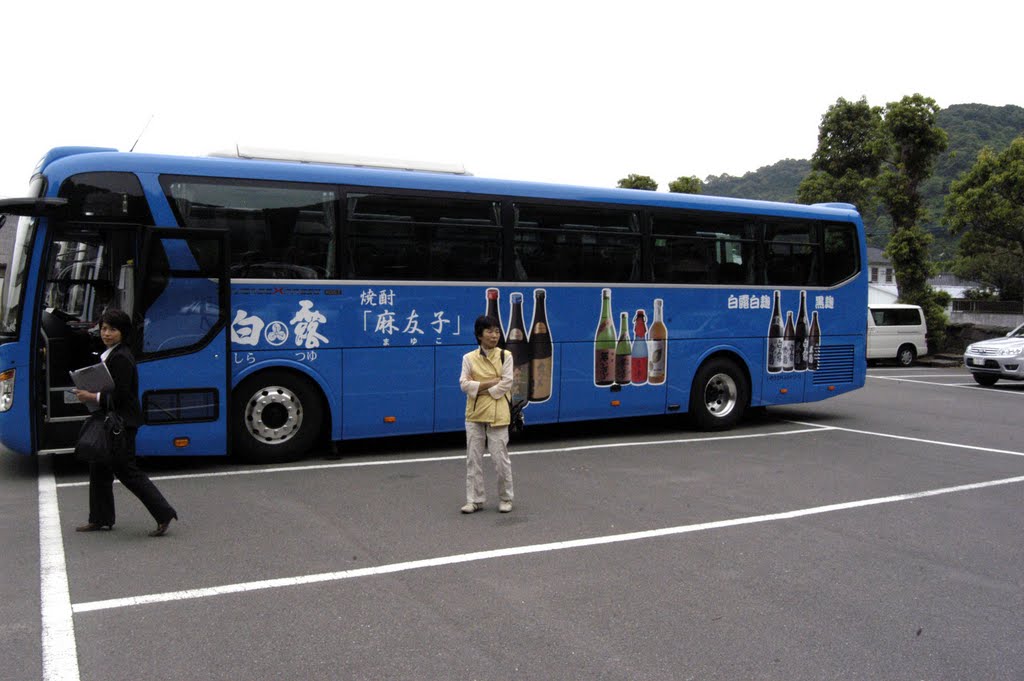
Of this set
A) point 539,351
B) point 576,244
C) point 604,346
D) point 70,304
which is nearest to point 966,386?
point 604,346

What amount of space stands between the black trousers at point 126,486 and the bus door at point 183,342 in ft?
6.81

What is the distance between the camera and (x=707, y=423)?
12.3 m

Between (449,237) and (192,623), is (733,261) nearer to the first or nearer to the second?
(449,237)

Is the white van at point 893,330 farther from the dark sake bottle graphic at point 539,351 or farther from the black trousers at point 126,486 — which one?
the black trousers at point 126,486

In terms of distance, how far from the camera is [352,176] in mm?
9461

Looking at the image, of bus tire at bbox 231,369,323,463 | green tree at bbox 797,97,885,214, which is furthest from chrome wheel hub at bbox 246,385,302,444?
green tree at bbox 797,97,885,214

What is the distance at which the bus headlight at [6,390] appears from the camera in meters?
8.00

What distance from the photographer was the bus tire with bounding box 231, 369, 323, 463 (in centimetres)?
904

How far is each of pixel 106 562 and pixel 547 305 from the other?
20.3ft

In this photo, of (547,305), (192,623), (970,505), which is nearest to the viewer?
(192,623)

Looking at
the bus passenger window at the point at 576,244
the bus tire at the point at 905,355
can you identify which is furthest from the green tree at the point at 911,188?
the bus passenger window at the point at 576,244

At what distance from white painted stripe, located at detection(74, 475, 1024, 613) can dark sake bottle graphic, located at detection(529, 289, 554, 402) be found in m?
3.93

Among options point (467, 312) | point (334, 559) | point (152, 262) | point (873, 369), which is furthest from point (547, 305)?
point (873, 369)

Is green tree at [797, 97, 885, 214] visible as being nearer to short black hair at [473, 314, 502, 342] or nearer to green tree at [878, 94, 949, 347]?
green tree at [878, 94, 949, 347]
